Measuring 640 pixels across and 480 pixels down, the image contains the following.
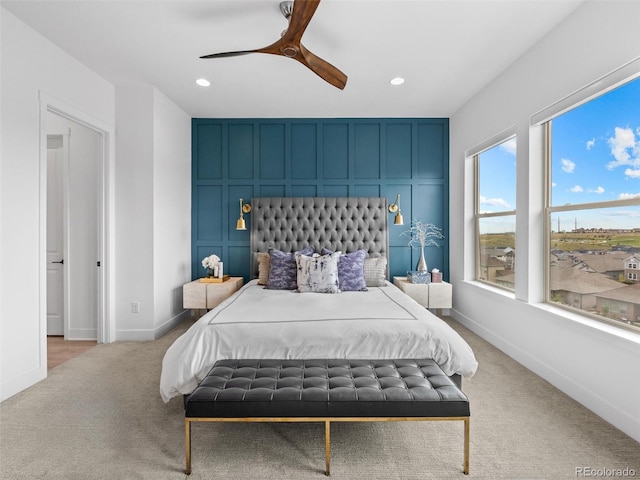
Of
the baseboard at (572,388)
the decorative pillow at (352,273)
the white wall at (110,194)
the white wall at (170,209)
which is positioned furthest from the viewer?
the white wall at (170,209)

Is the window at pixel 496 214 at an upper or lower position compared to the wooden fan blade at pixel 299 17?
lower

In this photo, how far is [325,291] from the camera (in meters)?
3.70

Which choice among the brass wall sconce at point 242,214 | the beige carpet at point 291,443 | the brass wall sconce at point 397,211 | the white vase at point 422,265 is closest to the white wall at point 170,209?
the brass wall sconce at point 242,214

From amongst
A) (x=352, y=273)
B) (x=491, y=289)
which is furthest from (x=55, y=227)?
(x=491, y=289)

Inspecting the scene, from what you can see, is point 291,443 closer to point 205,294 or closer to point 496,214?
point 205,294

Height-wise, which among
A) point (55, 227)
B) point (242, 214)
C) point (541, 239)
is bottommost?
point (541, 239)

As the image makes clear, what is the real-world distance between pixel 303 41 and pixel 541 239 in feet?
8.82

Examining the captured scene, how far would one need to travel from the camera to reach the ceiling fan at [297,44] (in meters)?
2.01

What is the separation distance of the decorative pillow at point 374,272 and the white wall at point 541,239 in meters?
1.08

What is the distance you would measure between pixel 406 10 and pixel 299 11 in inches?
37.5

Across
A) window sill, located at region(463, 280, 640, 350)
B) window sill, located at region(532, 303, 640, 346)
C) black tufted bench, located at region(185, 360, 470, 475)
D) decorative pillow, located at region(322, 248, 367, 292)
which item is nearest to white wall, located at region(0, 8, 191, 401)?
black tufted bench, located at region(185, 360, 470, 475)

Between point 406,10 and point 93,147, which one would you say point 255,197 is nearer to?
point 93,147

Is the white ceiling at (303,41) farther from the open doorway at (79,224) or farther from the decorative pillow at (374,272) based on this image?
the decorative pillow at (374,272)

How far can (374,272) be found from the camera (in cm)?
436
